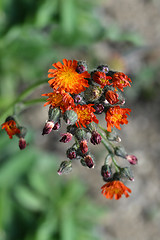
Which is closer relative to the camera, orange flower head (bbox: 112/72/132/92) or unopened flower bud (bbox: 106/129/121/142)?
orange flower head (bbox: 112/72/132/92)

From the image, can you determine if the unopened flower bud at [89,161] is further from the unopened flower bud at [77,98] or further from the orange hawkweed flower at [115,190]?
the unopened flower bud at [77,98]

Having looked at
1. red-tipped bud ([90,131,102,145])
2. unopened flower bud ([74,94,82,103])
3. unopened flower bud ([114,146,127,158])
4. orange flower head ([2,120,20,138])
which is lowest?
orange flower head ([2,120,20,138])

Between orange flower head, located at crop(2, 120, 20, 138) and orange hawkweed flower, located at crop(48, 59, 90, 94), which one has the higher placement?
orange hawkweed flower, located at crop(48, 59, 90, 94)

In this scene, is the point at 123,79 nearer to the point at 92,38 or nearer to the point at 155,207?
the point at 92,38

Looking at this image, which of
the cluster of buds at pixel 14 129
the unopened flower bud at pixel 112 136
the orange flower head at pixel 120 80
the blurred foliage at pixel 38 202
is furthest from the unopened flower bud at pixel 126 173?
the blurred foliage at pixel 38 202

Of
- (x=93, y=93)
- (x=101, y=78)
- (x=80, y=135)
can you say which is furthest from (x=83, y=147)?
(x=101, y=78)

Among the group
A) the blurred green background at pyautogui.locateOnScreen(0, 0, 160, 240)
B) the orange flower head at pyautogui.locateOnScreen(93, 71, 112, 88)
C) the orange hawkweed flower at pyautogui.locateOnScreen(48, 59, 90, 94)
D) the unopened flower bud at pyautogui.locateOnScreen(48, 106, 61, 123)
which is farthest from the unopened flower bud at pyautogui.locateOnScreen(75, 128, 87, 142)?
the blurred green background at pyautogui.locateOnScreen(0, 0, 160, 240)

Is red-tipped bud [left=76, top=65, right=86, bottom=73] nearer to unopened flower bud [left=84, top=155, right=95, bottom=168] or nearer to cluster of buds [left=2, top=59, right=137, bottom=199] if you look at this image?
cluster of buds [left=2, top=59, right=137, bottom=199]
